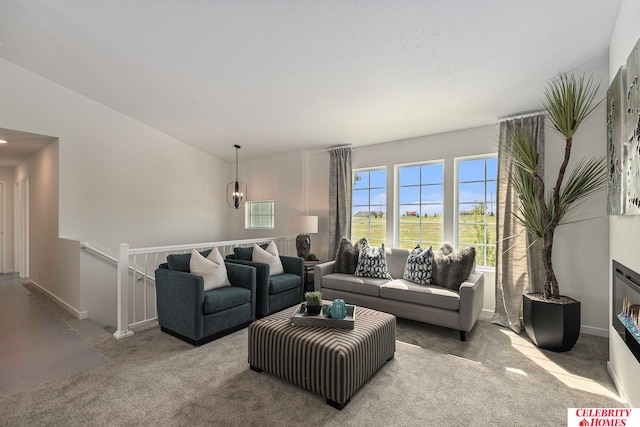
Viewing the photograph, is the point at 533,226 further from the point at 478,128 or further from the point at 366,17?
the point at 366,17

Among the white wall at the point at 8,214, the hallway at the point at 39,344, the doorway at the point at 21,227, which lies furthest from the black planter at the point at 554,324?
the white wall at the point at 8,214

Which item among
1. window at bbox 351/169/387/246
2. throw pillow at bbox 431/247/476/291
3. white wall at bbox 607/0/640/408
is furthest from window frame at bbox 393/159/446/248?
white wall at bbox 607/0/640/408

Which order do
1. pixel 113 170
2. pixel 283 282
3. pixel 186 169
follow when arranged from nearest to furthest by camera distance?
pixel 283 282, pixel 113 170, pixel 186 169

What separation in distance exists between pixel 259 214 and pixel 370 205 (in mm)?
2555

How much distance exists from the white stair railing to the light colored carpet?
409mm

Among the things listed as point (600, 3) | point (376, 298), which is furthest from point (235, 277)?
point (600, 3)

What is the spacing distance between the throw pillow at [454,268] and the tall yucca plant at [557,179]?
669mm

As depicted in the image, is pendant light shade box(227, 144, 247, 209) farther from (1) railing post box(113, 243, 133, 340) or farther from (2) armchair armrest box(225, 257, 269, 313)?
(1) railing post box(113, 243, 133, 340)

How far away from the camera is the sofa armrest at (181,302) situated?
2.84 metres

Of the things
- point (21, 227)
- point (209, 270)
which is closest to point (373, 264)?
point (209, 270)

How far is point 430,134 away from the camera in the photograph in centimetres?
425

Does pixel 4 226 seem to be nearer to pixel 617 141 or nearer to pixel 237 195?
pixel 237 195

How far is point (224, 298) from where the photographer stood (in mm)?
3047

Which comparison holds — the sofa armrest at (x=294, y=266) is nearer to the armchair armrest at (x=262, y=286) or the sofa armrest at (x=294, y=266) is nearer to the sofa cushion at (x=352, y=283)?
the sofa cushion at (x=352, y=283)
